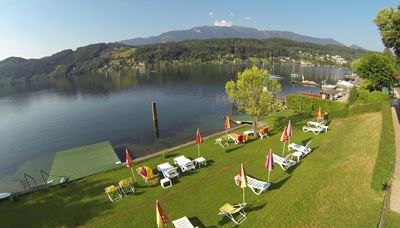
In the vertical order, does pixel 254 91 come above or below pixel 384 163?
above

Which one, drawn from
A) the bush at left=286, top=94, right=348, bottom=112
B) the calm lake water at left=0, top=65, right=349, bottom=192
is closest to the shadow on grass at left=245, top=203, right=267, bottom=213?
the calm lake water at left=0, top=65, right=349, bottom=192

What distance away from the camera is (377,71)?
44719 mm

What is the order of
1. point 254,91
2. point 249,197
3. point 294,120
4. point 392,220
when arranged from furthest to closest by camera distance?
1. point 294,120
2. point 254,91
3. point 249,197
4. point 392,220

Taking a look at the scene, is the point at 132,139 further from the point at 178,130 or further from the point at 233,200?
the point at 233,200

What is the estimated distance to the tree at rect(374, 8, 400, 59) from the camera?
72.6 feet

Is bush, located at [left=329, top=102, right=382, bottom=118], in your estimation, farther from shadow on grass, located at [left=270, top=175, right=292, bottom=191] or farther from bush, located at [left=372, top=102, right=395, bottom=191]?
shadow on grass, located at [left=270, top=175, right=292, bottom=191]

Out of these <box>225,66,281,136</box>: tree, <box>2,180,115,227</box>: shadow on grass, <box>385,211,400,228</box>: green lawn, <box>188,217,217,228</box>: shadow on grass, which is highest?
<box>225,66,281,136</box>: tree

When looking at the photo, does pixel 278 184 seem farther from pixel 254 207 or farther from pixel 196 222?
pixel 196 222

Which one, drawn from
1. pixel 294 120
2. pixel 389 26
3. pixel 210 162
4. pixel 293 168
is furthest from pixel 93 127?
pixel 389 26

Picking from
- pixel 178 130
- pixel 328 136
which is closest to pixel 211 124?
pixel 178 130

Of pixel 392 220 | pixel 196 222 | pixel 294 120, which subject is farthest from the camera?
pixel 294 120

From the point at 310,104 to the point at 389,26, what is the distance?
21.7 metres

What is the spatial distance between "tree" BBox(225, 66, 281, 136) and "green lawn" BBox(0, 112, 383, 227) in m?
6.43

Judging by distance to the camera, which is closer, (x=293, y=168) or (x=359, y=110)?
(x=293, y=168)
